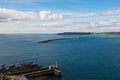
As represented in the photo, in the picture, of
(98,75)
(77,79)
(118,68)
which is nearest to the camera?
(77,79)

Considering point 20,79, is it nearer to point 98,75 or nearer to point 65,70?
point 65,70

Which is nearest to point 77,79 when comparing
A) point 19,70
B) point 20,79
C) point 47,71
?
point 47,71

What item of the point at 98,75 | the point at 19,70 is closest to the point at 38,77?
the point at 19,70

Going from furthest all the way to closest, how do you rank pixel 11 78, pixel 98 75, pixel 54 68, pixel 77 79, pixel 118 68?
pixel 118 68 → pixel 54 68 → pixel 98 75 → pixel 77 79 → pixel 11 78

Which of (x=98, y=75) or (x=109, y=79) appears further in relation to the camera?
(x=98, y=75)

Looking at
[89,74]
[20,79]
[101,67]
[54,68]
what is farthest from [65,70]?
[20,79]

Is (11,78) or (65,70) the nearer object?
(11,78)

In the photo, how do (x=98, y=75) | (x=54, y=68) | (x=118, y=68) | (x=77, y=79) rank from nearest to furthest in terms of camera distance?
1. (x=77, y=79)
2. (x=98, y=75)
3. (x=54, y=68)
4. (x=118, y=68)

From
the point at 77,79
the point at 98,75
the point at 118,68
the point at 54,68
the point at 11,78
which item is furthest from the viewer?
the point at 118,68

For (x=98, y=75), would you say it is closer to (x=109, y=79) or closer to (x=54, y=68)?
(x=109, y=79)
